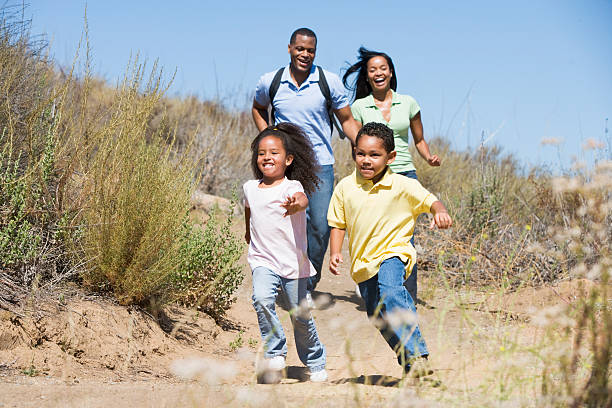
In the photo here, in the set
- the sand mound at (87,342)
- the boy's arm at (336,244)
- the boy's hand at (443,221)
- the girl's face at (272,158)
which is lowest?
the sand mound at (87,342)

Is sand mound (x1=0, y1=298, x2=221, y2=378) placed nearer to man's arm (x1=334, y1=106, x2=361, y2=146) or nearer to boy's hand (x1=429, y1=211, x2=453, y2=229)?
boy's hand (x1=429, y1=211, x2=453, y2=229)

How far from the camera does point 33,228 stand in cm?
428

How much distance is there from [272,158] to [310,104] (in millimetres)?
1192

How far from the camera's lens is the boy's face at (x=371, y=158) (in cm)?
391

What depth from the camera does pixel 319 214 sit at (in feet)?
17.5

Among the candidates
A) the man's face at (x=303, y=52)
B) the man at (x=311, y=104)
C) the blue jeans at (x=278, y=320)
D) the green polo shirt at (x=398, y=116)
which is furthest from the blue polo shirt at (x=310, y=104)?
the blue jeans at (x=278, y=320)

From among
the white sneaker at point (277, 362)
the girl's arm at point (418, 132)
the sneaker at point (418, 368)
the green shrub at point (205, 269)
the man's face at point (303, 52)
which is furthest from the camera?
the girl's arm at point (418, 132)

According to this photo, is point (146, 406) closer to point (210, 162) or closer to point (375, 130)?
point (375, 130)

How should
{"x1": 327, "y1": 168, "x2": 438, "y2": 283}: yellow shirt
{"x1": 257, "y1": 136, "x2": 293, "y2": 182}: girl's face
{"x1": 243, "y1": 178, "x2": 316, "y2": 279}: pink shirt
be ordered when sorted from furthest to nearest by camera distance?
1. {"x1": 257, "y1": 136, "x2": 293, "y2": 182}: girl's face
2. {"x1": 243, "y1": 178, "x2": 316, "y2": 279}: pink shirt
3. {"x1": 327, "y1": 168, "x2": 438, "y2": 283}: yellow shirt

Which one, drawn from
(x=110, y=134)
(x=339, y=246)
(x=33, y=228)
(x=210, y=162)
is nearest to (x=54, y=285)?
(x=33, y=228)

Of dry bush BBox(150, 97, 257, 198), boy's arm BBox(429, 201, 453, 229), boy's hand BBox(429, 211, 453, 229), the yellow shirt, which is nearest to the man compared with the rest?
the yellow shirt

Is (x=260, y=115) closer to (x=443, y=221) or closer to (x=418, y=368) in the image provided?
(x=443, y=221)

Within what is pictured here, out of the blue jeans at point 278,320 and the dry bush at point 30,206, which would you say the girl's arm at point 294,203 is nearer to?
the blue jeans at point 278,320

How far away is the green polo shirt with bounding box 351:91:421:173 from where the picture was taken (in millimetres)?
5328
